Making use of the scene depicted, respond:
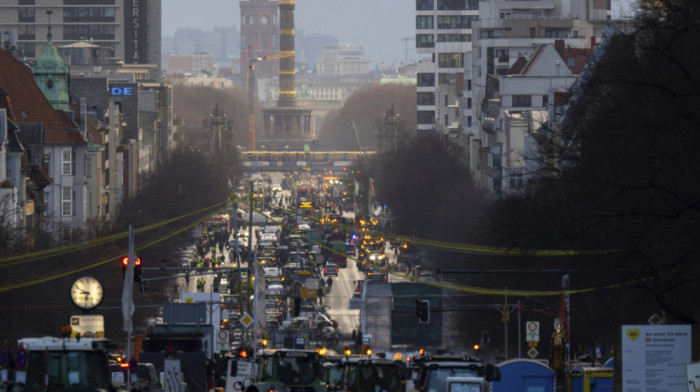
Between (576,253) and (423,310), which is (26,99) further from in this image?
(576,253)

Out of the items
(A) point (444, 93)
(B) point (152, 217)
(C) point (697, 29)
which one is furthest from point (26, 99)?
(A) point (444, 93)

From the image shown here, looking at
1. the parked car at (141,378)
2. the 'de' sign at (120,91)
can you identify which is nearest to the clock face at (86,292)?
the parked car at (141,378)

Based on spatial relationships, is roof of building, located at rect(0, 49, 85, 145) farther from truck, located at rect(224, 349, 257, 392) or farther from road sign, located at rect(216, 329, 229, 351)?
truck, located at rect(224, 349, 257, 392)

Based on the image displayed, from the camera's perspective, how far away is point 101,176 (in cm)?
11631

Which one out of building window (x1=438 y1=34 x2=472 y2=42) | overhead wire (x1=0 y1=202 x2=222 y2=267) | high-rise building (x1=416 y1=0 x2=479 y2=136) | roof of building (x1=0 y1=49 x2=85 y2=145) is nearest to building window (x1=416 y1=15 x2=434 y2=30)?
high-rise building (x1=416 y1=0 x2=479 y2=136)

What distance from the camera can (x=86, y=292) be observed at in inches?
2378

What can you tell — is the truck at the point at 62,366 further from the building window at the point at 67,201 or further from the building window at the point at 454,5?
the building window at the point at 454,5

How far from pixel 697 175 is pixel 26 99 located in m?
64.0

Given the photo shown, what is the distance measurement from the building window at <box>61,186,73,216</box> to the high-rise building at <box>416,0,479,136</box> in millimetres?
84731

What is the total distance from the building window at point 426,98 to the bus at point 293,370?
156 metres

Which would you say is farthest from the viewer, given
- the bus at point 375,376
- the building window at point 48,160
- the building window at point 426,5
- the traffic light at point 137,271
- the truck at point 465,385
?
the building window at point 426,5

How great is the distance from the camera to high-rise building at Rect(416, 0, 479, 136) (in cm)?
18988

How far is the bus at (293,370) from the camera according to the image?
3888cm

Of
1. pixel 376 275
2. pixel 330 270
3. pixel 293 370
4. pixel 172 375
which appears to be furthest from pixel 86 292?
pixel 330 270
